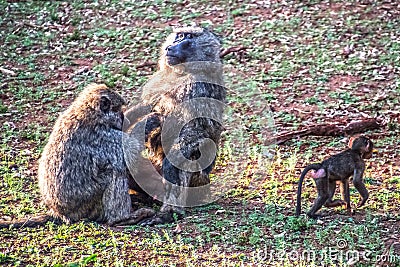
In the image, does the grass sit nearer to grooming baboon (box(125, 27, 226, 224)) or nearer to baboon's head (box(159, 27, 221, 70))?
grooming baboon (box(125, 27, 226, 224))

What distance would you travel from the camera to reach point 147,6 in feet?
44.0

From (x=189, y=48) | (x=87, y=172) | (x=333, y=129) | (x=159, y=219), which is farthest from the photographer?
(x=333, y=129)

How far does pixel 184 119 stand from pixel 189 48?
799 mm

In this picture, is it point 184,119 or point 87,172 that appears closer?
point 87,172

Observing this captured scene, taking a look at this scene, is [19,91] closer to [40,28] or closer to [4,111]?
[4,111]

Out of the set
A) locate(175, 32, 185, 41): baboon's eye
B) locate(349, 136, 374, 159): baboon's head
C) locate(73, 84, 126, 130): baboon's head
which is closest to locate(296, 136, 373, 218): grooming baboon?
locate(349, 136, 374, 159): baboon's head

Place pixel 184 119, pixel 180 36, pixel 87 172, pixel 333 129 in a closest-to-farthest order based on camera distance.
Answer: pixel 87 172 < pixel 184 119 < pixel 180 36 < pixel 333 129

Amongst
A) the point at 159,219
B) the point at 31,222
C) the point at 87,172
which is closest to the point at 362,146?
the point at 159,219

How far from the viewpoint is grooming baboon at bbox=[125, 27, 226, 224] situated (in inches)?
282

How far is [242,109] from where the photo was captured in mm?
10352

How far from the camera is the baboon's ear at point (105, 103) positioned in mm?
6941

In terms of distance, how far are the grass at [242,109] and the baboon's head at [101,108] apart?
3.40 feet

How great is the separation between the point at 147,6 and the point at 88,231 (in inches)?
295

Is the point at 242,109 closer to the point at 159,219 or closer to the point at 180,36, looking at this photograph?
the point at 180,36
